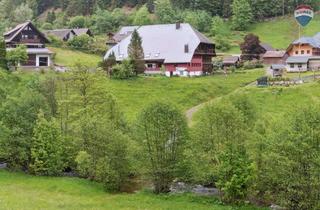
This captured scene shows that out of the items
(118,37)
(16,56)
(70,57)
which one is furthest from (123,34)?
(16,56)

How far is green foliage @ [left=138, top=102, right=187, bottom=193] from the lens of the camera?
4812 cm

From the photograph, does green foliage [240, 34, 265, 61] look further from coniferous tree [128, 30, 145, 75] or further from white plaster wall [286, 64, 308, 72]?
coniferous tree [128, 30, 145, 75]

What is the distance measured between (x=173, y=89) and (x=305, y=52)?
42285mm

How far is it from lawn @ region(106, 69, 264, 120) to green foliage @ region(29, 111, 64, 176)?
1950 centimetres

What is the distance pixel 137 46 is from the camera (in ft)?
323

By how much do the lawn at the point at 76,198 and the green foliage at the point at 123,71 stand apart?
40420mm

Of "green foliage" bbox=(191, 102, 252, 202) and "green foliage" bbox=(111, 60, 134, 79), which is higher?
"green foliage" bbox=(111, 60, 134, 79)

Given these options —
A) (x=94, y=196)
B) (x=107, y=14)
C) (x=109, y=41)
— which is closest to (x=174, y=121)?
(x=94, y=196)

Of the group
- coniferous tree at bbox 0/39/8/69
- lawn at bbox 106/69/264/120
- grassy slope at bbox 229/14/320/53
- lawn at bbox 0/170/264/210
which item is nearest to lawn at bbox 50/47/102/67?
coniferous tree at bbox 0/39/8/69

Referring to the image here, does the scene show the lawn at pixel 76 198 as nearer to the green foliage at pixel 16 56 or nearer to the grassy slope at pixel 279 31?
the green foliage at pixel 16 56

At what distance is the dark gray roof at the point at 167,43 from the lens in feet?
336

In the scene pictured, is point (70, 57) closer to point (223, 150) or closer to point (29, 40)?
point (29, 40)

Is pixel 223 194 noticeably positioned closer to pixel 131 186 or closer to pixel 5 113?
pixel 131 186

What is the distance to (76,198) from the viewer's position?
44125mm
